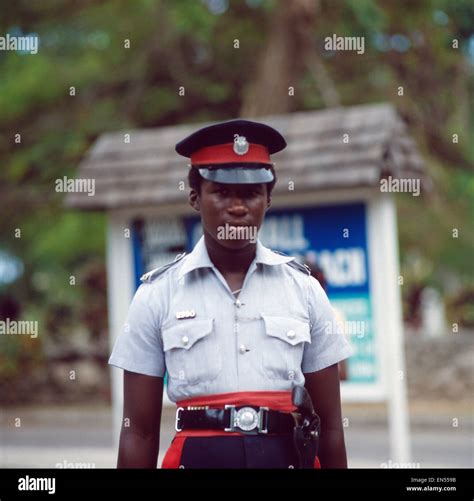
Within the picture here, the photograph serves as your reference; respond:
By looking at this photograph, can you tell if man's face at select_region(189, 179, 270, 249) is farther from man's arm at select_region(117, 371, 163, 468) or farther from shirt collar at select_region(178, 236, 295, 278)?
man's arm at select_region(117, 371, 163, 468)

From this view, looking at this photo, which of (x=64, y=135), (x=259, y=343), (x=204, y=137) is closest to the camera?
(x=259, y=343)

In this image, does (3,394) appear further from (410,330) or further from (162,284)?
(162,284)

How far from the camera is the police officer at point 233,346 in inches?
128

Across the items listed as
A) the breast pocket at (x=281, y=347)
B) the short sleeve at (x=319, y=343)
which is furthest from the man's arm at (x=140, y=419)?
the short sleeve at (x=319, y=343)

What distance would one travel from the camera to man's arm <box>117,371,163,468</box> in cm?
330

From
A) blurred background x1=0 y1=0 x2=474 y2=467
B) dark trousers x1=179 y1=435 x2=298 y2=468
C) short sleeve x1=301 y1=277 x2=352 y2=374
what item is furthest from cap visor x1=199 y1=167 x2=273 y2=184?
blurred background x1=0 y1=0 x2=474 y2=467

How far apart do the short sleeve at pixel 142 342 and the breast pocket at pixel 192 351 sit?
0.14 ft

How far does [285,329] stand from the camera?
327 cm

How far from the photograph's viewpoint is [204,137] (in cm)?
349

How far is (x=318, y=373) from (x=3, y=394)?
14.6m

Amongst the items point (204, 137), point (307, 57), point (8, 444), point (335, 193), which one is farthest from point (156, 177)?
point (204, 137)

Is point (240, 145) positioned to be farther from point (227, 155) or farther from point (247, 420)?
point (247, 420)

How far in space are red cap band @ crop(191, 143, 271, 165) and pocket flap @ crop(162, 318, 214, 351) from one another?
47cm
